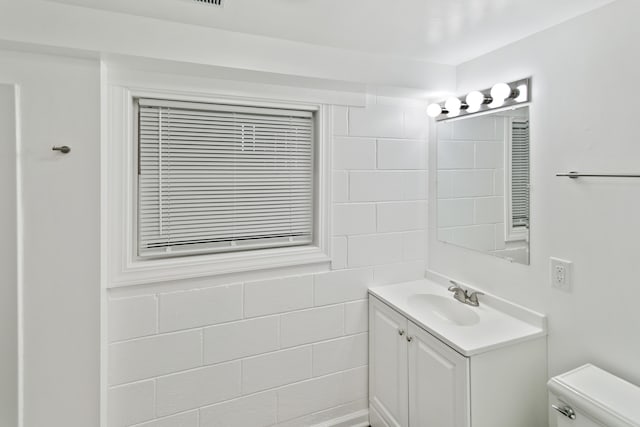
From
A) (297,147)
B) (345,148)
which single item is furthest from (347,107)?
(297,147)

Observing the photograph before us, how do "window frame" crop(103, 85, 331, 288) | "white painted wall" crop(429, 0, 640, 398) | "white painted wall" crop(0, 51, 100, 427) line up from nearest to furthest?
"white painted wall" crop(429, 0, 640, 398) < "white painted wall" crop(0, 51, 100, 427) < "window frame" crop(103, 85, 331, 288)

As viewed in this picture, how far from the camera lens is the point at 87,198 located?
4.78 feet

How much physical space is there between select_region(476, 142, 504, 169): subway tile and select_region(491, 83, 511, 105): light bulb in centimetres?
24

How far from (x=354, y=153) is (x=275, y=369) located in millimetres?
1378

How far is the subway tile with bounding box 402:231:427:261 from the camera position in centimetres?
225

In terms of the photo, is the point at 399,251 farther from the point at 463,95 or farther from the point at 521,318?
the point at 463,95

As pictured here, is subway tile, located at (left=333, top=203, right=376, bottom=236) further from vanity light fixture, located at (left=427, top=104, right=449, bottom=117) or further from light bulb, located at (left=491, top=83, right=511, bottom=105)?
light bulb, located at (left=491, top=83, right=511, bottom=105)

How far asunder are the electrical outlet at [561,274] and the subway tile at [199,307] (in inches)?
61.6

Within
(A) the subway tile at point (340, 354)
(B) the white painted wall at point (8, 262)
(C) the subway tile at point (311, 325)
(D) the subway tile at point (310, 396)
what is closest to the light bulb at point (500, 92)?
(C) the subway tile at point (311, 325)

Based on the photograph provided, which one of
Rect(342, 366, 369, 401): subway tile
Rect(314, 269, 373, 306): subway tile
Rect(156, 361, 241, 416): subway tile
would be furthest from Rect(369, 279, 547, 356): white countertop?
Rect(156, 361, 241, 416): subway tile

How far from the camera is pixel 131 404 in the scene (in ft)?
5.43

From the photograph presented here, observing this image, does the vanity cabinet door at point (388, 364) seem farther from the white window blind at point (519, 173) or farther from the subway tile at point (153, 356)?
the subway tile at point (153, 356)

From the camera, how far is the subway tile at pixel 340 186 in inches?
79.6

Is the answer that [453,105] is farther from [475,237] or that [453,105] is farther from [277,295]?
[277,295]
